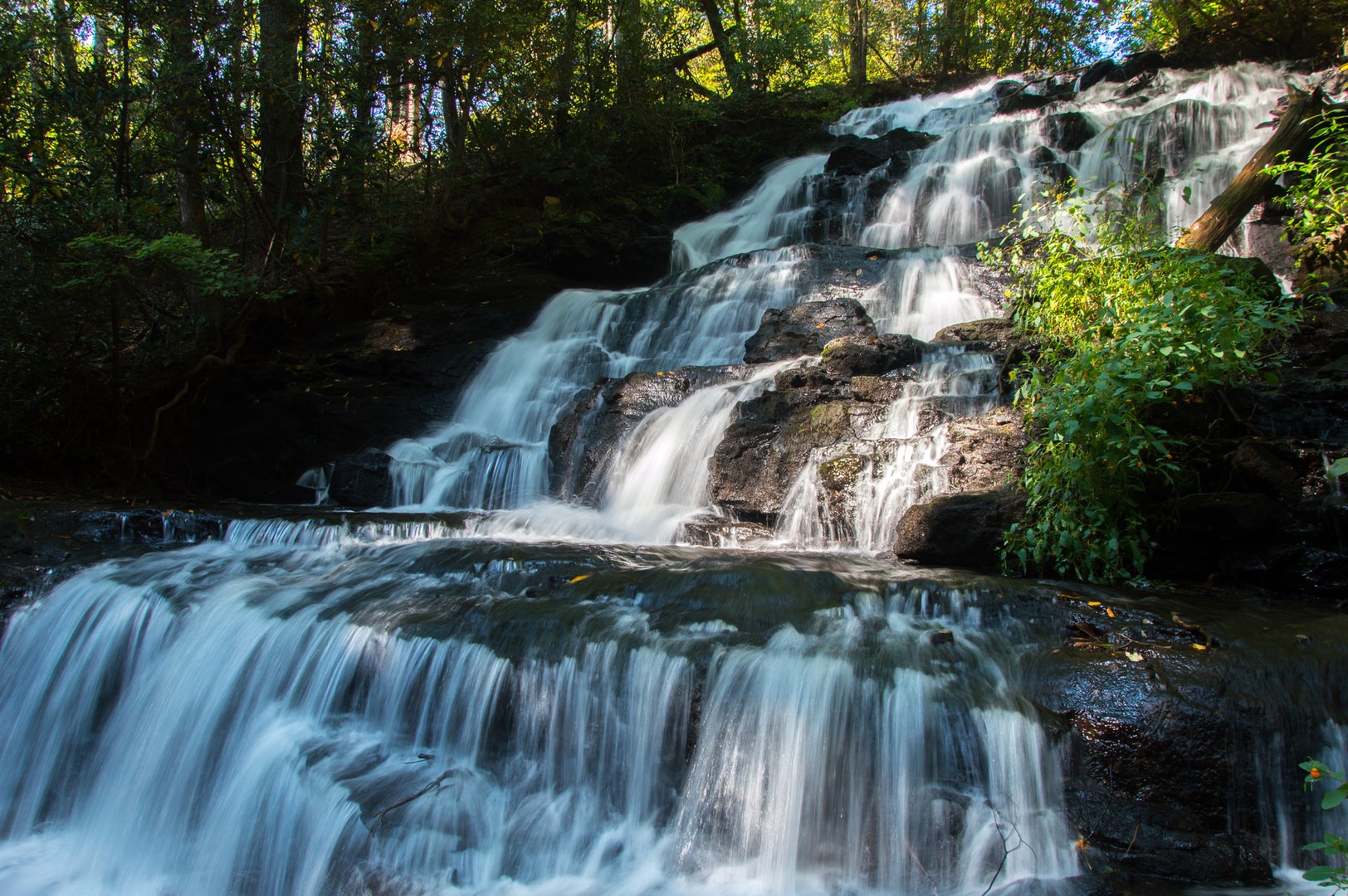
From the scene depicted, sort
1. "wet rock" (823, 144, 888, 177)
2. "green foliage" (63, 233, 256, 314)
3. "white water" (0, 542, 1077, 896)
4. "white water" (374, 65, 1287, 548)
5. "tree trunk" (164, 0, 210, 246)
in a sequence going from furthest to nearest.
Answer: "wet rock" (823, 144, 888, 177) < "tree trunk" (164, 0, 210, 246) < "green foliage" (63, 233, 256, 314) < "white water" (374, 65, 1287, 548) < "white water" (0, 542, 1077, 896)

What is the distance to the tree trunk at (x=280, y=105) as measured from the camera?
982 cm

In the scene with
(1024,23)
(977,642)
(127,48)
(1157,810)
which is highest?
(1024,23)

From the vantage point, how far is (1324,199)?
674 cm

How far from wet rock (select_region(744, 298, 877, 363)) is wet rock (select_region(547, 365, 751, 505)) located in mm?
477

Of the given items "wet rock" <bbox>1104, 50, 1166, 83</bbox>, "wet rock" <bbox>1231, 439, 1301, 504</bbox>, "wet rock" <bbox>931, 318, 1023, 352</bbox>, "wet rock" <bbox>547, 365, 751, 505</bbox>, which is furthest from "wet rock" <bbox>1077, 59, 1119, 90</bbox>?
"wet rock" <bbox>1231, 439, 1301, 504</bbox>

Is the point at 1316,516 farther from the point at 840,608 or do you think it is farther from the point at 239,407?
the point at 239,407

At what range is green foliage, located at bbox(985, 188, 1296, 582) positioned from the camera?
16.0 ft

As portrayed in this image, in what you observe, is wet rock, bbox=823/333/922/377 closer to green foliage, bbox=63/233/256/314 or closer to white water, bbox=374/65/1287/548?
white water, bbox=374/65/1287/548

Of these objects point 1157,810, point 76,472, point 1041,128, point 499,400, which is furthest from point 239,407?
point 1041,128

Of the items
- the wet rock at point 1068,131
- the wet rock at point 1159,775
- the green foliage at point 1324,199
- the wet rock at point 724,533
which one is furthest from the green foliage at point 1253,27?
the wet rock at point 1159,775

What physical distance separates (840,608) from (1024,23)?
76.7 feet

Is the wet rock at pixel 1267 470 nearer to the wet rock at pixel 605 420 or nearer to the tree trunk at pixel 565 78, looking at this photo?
the wet rock at pixel 605 420

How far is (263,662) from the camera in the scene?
4895mm

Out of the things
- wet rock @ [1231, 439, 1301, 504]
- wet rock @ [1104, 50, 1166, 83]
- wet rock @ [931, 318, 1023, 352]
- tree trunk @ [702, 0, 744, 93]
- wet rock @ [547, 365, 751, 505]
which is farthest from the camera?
tree trunk @ [702, 0, 744, 93]
